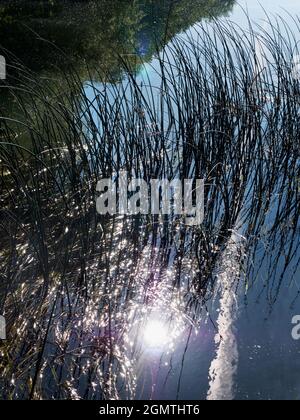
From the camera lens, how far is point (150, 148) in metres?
→ 2.93

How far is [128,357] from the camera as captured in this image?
2.07 m

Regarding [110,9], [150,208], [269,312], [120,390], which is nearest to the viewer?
[120,390]

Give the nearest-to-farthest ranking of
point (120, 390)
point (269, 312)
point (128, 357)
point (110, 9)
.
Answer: point (120, 390)
point (128, 357)
point (269, 312)
point (110, 9)

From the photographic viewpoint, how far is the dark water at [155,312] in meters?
1.98

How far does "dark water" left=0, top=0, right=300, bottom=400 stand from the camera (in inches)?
78.0

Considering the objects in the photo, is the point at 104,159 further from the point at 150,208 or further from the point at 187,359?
the point at 187,359

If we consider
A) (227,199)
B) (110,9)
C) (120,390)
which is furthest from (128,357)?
(110,9)

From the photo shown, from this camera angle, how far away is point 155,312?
234 centimetres

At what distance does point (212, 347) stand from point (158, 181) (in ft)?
3.44

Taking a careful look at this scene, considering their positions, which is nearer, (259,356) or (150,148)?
(259,356)

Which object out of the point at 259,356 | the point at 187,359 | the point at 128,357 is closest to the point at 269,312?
the point at 259,356
